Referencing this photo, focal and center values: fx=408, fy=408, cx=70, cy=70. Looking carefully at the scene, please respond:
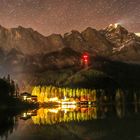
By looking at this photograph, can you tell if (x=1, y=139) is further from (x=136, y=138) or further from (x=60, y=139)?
(x=136, y=138)

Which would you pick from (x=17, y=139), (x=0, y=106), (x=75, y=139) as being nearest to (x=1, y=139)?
(x=17, y=139)

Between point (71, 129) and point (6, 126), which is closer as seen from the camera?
point (71, 129)

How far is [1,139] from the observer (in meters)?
66.1

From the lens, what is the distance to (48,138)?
66875 mm

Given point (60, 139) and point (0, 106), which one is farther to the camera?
point (0, 106)

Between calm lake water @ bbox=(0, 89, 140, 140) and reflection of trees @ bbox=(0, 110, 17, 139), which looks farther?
reflection of trees @ bbox=(0, 110, 17, 139)

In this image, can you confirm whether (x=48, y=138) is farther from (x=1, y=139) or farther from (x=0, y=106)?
(x=0, y=106)

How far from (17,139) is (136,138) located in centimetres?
1920

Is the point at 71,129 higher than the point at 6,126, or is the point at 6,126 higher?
the point at 6,126

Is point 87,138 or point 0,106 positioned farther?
point 0,106

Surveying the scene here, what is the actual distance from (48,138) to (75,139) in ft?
15.3

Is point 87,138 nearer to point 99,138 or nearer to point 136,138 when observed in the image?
point 99,138

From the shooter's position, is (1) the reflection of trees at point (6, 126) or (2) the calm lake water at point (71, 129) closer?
(2) the calm lake water at point (71, 129)

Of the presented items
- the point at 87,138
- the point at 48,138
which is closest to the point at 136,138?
the point at 87,138
